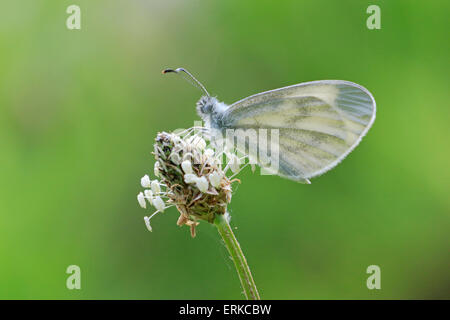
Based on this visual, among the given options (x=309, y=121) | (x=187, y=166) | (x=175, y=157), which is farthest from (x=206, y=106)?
(x=187, y=166)

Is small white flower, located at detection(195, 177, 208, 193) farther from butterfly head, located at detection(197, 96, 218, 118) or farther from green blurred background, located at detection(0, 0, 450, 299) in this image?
green blurred background, located at detection(0, 0, 450, 299)

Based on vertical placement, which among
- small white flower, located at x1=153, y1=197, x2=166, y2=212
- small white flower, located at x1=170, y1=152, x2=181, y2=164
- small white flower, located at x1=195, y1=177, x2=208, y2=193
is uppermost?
small white flower, located at x1=170, y1=152, x2=181, y2=164

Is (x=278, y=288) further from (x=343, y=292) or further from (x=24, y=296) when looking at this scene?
(x=24, y=296)

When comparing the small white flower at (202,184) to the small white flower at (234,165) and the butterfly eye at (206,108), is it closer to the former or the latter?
the small white flower at (234,165)

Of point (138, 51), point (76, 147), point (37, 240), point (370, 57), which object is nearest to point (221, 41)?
point (138, 51)

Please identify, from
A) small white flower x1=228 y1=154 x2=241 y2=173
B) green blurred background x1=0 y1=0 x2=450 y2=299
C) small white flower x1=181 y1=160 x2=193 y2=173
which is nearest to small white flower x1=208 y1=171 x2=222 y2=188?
small white flower x1=181 y1=160 x2=193 y2=173

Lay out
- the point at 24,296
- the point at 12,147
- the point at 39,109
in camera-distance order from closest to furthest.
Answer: the point at 24,296 → the point at 12,147 → the point at 39,109
